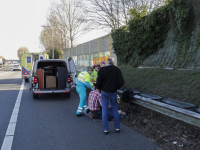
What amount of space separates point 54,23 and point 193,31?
3613 cm

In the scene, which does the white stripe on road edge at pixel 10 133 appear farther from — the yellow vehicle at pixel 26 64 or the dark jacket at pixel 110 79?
the yellow vehicle at pixel 26 64

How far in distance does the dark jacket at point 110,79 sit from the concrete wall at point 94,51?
37.5 ft

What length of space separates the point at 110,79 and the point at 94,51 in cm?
1773

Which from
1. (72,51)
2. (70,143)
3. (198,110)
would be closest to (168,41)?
(198,110)

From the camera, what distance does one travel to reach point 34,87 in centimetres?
964

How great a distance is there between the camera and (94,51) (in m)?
22.6

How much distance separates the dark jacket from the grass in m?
2.31

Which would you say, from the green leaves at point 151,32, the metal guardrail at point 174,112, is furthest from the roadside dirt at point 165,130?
the green leaves at point 151,32

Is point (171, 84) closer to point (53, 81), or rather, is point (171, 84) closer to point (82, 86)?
point (82, 86)

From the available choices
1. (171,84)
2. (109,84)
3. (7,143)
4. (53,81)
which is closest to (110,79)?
(109,84)

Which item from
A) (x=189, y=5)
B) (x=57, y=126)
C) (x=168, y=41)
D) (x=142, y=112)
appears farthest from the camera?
(x=168, y=41)

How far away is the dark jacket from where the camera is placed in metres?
5.07

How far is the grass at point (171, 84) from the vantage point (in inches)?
256

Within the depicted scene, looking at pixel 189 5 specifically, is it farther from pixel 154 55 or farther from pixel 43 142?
pixel 43 142
